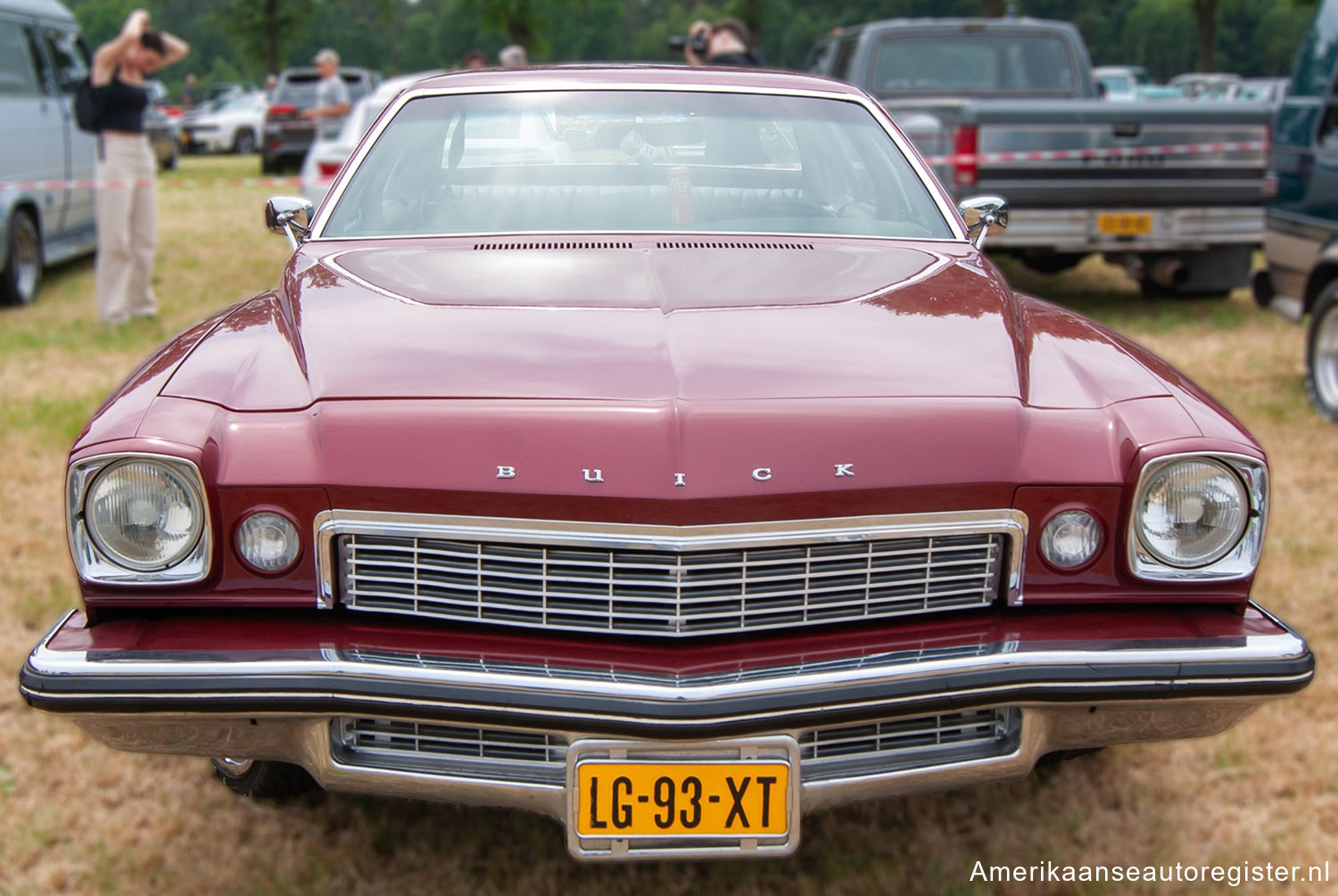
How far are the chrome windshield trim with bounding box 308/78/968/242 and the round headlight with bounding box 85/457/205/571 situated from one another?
4.01ft

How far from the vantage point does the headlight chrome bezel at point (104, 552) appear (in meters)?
2.15

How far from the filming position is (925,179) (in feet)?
11.0

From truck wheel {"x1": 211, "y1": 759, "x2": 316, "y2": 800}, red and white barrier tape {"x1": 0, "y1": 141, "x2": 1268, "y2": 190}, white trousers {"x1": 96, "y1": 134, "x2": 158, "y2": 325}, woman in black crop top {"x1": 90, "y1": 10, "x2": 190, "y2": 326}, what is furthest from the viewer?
red and white barrier tape {"x1": 0, "y1": 141, "x2": 1268, "y2": 190}

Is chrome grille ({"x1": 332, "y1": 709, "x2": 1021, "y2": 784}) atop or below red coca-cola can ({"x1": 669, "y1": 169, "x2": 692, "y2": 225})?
below

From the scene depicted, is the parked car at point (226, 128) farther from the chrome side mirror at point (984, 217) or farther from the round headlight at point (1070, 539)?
the round headlight at point (1070, 539)

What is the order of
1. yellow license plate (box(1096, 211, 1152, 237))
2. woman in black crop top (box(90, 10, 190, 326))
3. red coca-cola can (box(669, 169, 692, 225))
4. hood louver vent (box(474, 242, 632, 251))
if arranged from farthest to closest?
yellow license plate (box(1096, 211, 1152, 237)), woman in black crop top (box(90, 10, 190, 326)), red coca-cola can (box(669, 169, 692, 225)), hood louver vent (box(474, 242, 632, 251))

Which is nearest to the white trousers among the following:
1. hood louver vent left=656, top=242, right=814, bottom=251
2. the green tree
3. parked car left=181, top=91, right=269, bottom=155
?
hood louver vent left=656, top=242, right=814, bottom=251

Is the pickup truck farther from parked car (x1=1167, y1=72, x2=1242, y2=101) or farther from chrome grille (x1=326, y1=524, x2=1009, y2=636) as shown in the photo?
parked car (x1=1167, y1=72, x2=1242, y2=101)

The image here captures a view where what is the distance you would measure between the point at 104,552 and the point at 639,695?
977 millimetres

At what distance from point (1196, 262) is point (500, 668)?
833 centimetres

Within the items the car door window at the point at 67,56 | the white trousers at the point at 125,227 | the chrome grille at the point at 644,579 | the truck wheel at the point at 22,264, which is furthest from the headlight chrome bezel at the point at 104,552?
the car door window at the point at 67,56

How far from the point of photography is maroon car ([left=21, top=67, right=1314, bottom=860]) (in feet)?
6.73

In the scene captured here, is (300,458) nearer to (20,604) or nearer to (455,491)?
(455,491)

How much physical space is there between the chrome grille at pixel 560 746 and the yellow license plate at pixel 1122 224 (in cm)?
691
